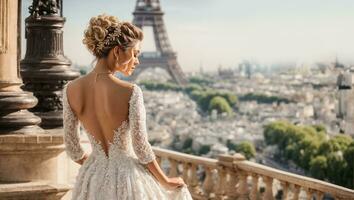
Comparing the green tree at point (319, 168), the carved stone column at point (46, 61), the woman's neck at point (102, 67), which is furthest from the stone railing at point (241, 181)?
the green tree at point (319, 168)

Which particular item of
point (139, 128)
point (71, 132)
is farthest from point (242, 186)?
point (139, 128)

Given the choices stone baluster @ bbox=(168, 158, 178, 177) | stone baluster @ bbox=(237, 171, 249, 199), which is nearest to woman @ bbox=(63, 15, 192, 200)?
stone baluster @ bbox=(237, 171, 249, 199)

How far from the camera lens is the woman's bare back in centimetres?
353

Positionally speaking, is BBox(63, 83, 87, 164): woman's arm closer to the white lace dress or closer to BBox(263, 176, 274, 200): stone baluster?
the white lace dress

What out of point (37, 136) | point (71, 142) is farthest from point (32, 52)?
point (71, 142)

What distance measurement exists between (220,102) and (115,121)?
102 m

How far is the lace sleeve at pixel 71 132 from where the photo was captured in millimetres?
3748

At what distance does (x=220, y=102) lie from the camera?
105 m

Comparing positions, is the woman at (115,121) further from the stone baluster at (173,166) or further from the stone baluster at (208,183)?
the stone baluster at (173,166)

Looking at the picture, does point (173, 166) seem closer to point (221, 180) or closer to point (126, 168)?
point (221, 180)

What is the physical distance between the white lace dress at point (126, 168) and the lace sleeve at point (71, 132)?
13mm

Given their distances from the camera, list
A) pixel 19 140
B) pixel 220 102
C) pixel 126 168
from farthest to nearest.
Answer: pixel 220 102 < pixel 19 140 < pixel 126 168

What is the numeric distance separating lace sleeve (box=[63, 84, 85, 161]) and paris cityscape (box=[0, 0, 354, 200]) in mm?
266

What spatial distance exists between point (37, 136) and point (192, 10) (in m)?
113
